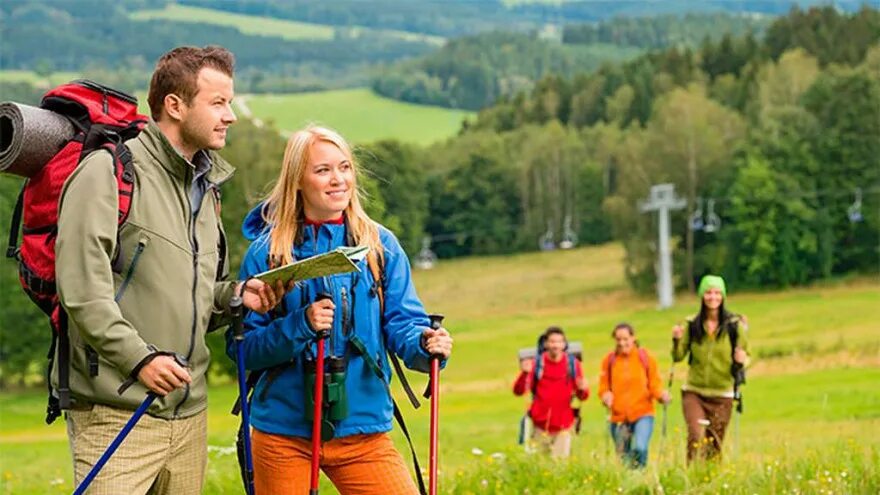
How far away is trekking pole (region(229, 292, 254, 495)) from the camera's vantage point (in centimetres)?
539

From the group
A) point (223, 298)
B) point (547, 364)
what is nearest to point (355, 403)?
point (223, 298)

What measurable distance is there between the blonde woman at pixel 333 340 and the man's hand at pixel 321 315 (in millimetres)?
69

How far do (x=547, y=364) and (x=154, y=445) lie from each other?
9.12 m

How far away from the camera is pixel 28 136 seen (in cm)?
501

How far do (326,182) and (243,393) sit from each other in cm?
83

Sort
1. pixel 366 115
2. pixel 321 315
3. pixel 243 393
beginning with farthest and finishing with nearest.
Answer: pixel 366 115 < pixel 243 393 < pixel 321 315

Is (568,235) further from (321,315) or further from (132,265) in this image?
(132,265)

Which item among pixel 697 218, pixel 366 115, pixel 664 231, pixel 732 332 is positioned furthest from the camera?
pixel 366 115

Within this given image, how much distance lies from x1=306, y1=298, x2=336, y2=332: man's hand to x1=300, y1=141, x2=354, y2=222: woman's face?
17.6 inches

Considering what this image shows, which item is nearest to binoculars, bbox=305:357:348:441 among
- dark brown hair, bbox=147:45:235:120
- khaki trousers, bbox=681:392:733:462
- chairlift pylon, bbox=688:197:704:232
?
dark brown hair, bbox=147:45:235:120

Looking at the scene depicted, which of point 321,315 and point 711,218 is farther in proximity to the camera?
point 711,218

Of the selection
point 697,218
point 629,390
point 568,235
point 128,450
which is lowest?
point 568,235

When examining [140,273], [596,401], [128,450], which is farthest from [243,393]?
[596,401]

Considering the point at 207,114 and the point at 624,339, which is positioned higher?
the point at 207,114
